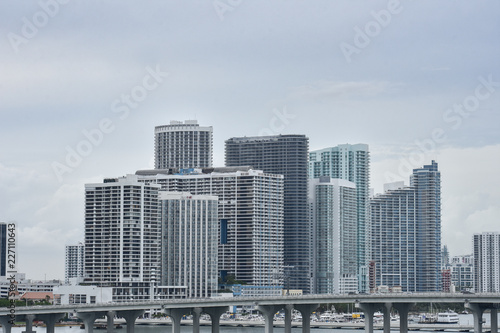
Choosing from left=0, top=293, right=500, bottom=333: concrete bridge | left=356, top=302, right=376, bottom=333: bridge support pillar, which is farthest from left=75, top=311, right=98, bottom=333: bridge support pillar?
left=356, top=302, right=376, bottom=333: bridge support pillar

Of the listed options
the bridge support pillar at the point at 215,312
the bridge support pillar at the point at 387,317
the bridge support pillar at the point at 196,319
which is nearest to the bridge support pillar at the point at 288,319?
the bridge support pillar at the point at 215,312

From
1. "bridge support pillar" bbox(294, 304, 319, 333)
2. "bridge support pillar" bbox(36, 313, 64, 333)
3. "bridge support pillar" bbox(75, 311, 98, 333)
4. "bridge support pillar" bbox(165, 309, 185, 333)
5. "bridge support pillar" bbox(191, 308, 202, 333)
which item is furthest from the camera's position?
"bridge support pillar" bbox(294, 304, 319, 333)

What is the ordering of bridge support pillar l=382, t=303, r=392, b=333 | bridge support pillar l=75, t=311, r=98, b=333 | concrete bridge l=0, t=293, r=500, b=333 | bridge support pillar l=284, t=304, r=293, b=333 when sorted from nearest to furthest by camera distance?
concrete bridge l=0, t=293, r=500, b=333, bridge support pillar l=75, t=311, r=98, b=333, bridge support pillar l=382, t=303, r=392, b=333, bridge support pillar l=284, t=304, r=293, b=333

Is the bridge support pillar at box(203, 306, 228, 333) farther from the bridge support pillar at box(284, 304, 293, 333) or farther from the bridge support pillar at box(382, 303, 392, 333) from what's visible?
the bridge support pillar at box(382, 303, 392, 333)

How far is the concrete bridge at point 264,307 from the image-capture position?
538 ft

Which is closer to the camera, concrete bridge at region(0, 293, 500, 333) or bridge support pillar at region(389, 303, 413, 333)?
concrete bridge at region(0, 293, 500, 333)

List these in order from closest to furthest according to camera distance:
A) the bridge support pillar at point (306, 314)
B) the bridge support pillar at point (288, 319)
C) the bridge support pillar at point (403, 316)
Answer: the bridge support pillar at point (403, 316) → the bridge support pillar at point (306, 314) → the bridge support pillar at point (288, 319)

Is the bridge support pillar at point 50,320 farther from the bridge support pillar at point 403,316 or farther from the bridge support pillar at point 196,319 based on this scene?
Result: the bridge support pillar at point 403,316

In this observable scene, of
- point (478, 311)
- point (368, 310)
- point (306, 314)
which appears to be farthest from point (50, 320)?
point (478, 311)

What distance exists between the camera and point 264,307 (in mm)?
176375

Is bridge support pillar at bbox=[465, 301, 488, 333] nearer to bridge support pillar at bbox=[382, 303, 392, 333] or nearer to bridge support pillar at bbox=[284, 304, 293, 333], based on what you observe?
bridge support pillar at bbox=[382, 303, 392, 333]

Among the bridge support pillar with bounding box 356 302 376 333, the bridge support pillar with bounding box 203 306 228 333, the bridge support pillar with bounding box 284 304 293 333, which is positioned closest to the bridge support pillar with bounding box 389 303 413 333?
the bridge support pillar with bounding box 356 302 376 333

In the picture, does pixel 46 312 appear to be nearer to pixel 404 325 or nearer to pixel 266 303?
pixel 266 303

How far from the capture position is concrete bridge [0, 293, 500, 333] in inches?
6457
